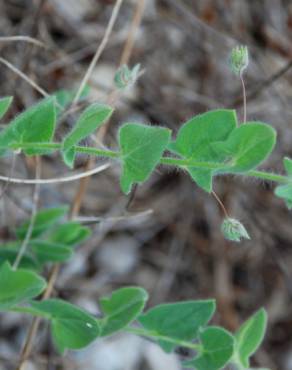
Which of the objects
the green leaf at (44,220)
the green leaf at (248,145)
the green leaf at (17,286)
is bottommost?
the green leaf at (44,220)

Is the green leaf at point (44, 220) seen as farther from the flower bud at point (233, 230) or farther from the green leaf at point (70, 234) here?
the flower bud at point (233, 230)

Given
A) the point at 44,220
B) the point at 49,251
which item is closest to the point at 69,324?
the point at 49,251

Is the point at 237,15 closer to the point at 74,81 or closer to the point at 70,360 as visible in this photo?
the point at 74,81

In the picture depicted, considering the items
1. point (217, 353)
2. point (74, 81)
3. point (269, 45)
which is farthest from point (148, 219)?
point (217, 353)

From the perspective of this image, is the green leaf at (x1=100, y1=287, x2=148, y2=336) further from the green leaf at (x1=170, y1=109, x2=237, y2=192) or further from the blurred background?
the blurred background

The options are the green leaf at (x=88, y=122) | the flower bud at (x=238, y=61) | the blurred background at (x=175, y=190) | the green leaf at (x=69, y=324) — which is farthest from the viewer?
the blurred background at (x=175, y=190)

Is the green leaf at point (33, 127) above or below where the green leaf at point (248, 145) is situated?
below

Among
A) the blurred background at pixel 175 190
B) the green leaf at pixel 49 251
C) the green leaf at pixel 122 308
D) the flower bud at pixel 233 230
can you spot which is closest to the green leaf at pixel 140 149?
the flower bud at pixel 233 230
